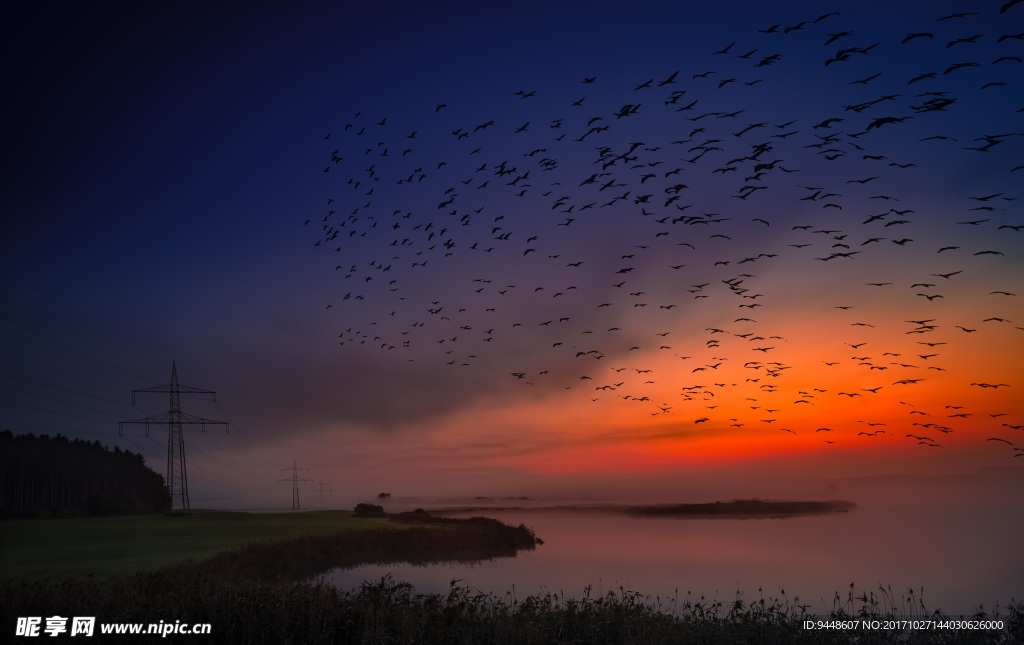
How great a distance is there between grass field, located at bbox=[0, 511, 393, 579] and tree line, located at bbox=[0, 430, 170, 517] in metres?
72.1

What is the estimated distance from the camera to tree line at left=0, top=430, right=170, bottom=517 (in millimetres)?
140250

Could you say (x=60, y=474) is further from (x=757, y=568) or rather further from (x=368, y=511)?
(x=757, y=568)

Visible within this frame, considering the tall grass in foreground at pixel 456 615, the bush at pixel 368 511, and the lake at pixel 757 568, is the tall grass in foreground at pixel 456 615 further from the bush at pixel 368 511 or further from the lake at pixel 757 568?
the bush at pixel 368 511

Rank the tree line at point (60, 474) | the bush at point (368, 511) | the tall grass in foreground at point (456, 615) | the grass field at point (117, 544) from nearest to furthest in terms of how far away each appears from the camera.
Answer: the tall grass in foreground at point (456, 615) < the grass field at point (117, 544) < the bush at point (368, 511) < the tree line at point (60, 474)

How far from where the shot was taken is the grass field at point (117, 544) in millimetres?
34750

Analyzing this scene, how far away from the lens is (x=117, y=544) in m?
47.3

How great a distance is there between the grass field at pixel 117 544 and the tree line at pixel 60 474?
237 ft

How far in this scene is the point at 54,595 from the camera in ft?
70.3

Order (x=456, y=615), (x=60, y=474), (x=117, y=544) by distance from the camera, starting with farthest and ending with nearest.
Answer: (x=60, y=474)
(x=117, y=544)
(x=456, y=615)

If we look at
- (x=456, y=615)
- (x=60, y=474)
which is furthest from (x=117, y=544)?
(x=60, y=474)

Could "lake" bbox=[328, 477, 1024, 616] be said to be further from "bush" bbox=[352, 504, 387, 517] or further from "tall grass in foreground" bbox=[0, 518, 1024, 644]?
"bush" bbox=[352, 504, 387, 517]

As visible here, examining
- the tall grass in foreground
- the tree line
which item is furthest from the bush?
the tall grass in foreground

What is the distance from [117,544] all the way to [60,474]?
12728 centimetres

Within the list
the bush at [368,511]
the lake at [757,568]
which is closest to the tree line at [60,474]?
the bush at [368,511]
